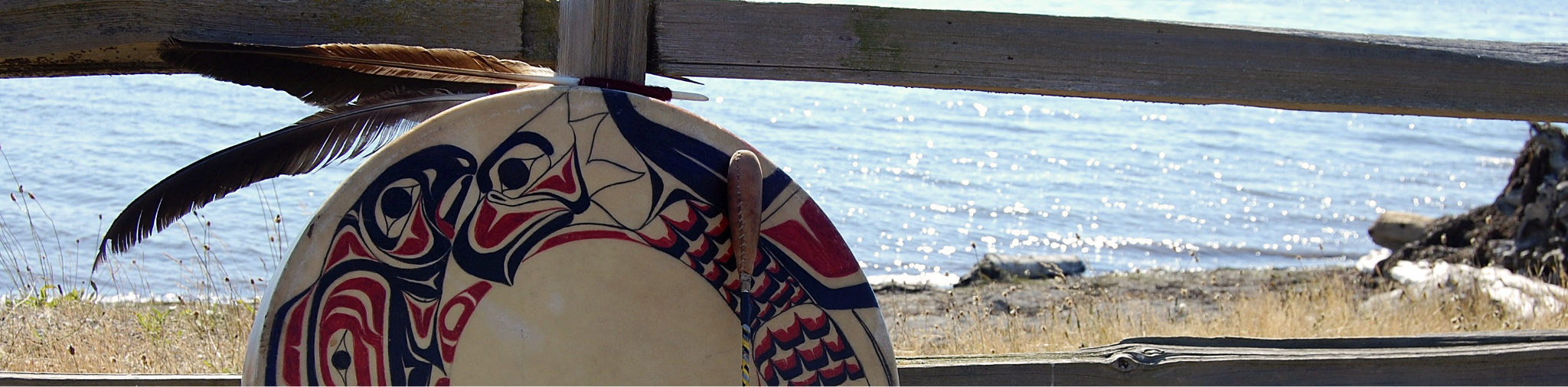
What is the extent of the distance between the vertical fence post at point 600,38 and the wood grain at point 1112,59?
0.81 feet

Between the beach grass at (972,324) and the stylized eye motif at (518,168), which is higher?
the stylized eye motif at (518,168)

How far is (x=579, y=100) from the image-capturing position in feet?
4.61

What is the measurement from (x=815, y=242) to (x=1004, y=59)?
82 cm

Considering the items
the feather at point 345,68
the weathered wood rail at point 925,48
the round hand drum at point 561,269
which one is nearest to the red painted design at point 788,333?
the round hand drum at point 561,269

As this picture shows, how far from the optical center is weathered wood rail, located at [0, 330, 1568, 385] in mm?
2357

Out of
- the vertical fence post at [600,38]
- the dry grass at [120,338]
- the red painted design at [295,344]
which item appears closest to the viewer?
the red painted design at [295,344]

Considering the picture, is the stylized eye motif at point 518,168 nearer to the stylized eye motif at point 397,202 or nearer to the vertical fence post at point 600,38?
the stylized eye motif at point 397,202

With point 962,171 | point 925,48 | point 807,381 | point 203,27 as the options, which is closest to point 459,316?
point 807,381

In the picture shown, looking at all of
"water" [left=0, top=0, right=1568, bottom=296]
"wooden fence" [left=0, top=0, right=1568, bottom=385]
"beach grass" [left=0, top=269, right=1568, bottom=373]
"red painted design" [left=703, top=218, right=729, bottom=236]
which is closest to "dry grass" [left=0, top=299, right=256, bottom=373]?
"beach grass" [left=0, top=269, right=1568, bottom=373]

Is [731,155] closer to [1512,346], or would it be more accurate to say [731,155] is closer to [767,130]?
[1512,346]

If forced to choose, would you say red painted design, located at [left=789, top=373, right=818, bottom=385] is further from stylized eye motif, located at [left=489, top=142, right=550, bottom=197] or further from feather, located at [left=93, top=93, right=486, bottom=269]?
feather, located at [left=93, top=93, right=486, bottom=269]

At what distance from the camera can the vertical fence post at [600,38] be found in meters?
1.67

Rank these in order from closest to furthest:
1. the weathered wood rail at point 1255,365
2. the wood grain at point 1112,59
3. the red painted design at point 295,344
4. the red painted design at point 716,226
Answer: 1. the red painted design at point 295,344
2. the red painted design at point 716,226
3. the wood grain at point 1112,59
4. the weathered wood rail at point 1255,365

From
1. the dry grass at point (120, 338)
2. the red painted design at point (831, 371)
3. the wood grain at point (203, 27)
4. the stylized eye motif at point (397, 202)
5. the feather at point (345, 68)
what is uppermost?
the wood grain at point (203, 27)
